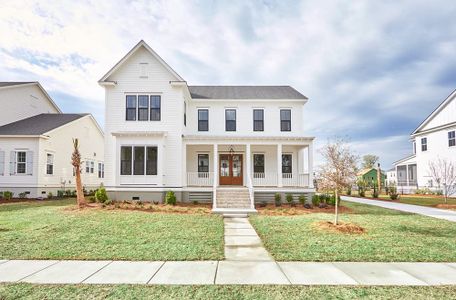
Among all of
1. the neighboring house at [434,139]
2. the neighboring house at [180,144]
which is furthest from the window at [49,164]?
the neighboring house at [434,139]

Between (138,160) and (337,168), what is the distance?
11.0 metres

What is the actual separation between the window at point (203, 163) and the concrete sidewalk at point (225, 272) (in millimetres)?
12795

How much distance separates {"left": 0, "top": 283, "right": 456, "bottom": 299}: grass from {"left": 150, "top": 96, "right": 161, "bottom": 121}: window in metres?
12.4

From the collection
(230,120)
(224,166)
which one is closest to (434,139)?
(230,120)

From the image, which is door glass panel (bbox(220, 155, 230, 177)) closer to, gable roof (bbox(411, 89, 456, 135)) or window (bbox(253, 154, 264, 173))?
window (bbox(253, 154, 264, 173))

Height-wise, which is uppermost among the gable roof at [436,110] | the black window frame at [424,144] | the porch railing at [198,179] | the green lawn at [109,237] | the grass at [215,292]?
the gable roof at [436,110]

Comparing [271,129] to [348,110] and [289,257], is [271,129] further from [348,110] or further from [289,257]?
[289,257]

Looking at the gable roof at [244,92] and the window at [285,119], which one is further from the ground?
the gable roof at [244,92]

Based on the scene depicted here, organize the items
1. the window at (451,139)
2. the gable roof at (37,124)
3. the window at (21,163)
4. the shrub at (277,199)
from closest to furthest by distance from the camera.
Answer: the shrub at (277,199) < the window at (21,163) < the gable roof at (37,124) < the window at (451,139)

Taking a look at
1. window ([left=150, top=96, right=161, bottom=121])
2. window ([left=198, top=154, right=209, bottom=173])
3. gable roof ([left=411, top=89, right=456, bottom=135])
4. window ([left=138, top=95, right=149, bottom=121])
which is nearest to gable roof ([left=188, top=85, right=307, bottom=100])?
window ([left=150, top=96, right=161, bottom=121])

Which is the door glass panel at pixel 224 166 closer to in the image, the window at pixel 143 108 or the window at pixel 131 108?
the window at pixel 143 108

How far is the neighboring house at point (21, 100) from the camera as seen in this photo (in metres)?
21.0

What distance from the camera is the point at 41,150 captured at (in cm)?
1920

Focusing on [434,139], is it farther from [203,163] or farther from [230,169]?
[203,163]
